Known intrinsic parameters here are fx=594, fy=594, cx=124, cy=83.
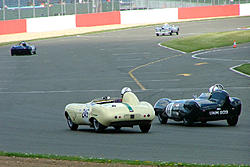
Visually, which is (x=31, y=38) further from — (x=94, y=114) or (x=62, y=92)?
(x=94, y=114)

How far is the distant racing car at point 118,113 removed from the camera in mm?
14133

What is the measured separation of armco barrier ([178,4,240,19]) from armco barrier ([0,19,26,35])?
1062 inches

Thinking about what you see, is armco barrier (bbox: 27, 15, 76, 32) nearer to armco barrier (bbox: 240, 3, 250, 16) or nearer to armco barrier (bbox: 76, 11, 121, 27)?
armco barrier (bbox: 76, 11, 121, 27)

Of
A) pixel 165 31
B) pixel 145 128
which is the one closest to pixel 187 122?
pixel 145 128

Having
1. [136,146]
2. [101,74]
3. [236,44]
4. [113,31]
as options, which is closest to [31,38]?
[113,31]

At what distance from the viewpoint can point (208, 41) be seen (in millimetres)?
53438

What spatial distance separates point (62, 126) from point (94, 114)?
7.17 ft

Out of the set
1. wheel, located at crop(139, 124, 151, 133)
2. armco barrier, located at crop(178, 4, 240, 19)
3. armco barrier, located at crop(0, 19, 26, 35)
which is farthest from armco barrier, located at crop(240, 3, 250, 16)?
wheel, located at crop(139, 124, 151, 133)

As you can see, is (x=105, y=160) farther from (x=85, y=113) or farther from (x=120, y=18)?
(x=120, y=18)

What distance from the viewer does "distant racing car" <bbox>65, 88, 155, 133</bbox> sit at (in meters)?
14.1

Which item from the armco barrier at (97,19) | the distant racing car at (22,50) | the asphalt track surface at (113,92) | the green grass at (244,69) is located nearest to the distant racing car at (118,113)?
the asphalt track surface at (113,92)

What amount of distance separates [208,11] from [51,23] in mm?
27739

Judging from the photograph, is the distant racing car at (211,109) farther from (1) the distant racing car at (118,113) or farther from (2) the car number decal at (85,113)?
(2) the car number decal at (85,113)

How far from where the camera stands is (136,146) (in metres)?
12.1
